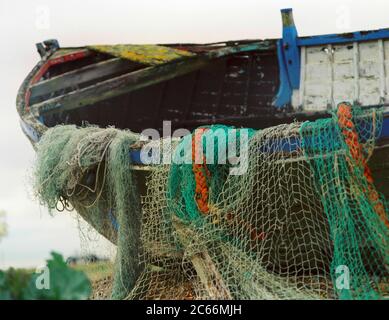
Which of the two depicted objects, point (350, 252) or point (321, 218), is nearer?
point (350, 252)

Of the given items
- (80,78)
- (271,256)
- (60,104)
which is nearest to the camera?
(271,256)

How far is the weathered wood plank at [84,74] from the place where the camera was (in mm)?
9164

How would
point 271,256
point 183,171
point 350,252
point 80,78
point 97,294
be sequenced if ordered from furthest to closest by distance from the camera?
point 80,78 < point 97,294 < point 271,256 < point 183,171 < point 350,252

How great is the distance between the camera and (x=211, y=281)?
16.8 feet

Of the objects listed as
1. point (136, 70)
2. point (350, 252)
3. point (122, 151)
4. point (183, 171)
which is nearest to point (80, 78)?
point (136, 70)

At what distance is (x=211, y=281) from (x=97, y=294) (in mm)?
1483

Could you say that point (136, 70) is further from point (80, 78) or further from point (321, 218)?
point (321, 218)

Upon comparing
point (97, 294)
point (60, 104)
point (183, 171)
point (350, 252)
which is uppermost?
point (60, 104)

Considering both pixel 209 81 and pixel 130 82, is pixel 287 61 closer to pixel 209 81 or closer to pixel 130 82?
pixel 209 81

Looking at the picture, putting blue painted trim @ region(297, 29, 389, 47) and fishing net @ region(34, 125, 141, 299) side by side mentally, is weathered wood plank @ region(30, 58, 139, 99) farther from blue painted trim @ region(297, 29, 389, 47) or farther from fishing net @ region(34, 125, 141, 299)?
fishing net @ region(34, 125, 141, 299)

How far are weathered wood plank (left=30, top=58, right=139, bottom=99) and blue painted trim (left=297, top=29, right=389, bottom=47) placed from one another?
224cm

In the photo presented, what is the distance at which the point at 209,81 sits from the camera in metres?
9.74

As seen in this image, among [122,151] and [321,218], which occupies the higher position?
[122,151]

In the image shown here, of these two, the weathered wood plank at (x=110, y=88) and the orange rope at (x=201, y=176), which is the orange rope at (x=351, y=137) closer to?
the orange rope at (x=201, y=176)
